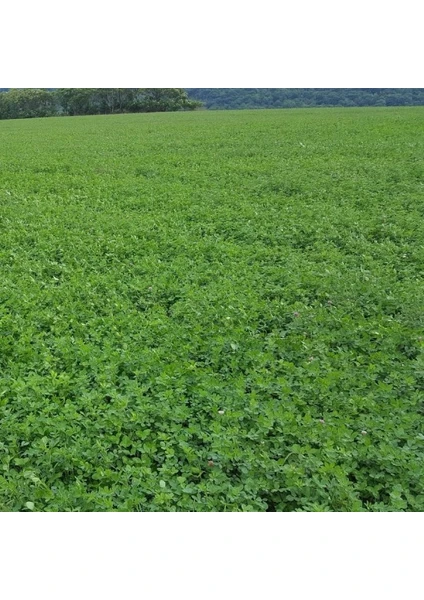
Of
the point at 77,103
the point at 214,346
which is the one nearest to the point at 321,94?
the point at 214,346

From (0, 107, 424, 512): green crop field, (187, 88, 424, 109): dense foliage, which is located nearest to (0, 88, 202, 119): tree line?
(187, 88, 424, 109): dense foliage

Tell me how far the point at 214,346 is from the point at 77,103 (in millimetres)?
17206

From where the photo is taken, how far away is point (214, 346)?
13.0 feet

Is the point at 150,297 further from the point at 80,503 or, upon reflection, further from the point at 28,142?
the point at 28,142

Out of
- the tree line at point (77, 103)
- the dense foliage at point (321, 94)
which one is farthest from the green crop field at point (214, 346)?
the tree line at point (77, 103)

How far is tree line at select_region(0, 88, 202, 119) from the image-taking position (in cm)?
1628

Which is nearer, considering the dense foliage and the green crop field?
the green crop field

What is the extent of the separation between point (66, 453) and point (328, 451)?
1.39 m

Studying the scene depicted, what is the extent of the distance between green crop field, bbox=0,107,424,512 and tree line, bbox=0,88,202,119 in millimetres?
8313

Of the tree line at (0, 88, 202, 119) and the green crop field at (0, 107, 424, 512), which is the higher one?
the tree line at (0, 88, 202, 119)

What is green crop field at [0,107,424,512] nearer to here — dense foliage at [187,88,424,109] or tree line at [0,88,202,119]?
dense foliage at [187,88,424,109]

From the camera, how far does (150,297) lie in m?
4.88

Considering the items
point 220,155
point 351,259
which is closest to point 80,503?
point 351,259

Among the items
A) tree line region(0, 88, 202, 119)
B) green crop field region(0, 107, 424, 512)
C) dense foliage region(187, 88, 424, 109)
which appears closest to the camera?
green crop field region(0, 107, 424, 512)
